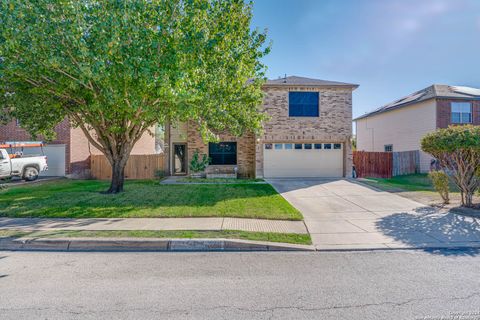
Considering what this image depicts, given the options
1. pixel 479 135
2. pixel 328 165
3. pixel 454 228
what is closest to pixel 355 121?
pixel 328 165

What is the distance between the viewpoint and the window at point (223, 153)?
1823 cm

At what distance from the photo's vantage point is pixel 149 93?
349 inches

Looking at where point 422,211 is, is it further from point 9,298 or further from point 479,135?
point 9,298

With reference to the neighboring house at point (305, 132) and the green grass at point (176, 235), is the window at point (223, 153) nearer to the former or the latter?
the neighboring house at point (305, 132)

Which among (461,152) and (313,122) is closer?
(461,152)

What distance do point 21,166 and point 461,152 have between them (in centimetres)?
2116

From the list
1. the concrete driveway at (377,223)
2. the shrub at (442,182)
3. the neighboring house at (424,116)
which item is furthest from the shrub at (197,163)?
the neighboring house at (424,116)

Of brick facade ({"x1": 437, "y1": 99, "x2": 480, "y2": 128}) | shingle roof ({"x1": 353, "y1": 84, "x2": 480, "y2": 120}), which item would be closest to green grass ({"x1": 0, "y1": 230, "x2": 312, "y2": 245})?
brick facade ({"x1": 437, "y1": 99, "x2": 480, "y2": 128})

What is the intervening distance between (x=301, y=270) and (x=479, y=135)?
7.74 meters

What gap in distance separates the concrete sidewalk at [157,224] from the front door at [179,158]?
1217cm

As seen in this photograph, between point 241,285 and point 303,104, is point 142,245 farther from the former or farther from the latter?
point 303,104

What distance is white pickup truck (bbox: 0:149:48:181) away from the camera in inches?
596

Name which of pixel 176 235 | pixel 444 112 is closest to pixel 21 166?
pixel 176 235

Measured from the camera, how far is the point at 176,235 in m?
6.02
